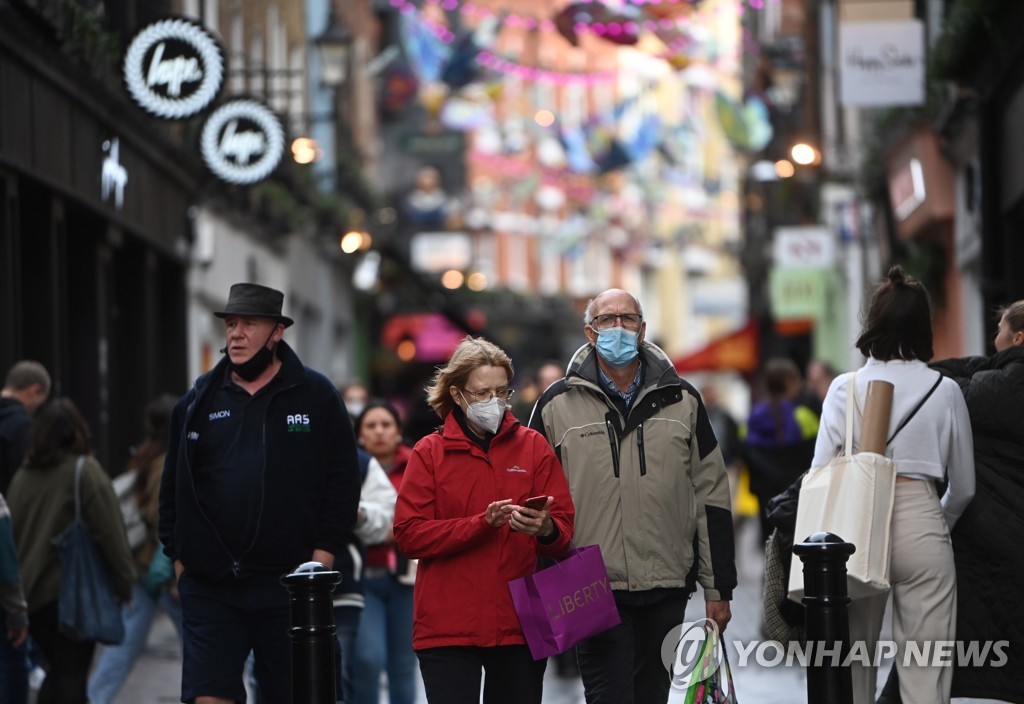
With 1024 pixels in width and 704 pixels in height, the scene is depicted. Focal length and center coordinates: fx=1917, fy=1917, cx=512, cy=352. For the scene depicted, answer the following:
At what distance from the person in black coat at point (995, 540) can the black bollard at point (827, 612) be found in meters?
0.64

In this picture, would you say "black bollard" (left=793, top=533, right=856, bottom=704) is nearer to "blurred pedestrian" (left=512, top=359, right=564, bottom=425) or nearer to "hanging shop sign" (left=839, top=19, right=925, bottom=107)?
"blurred pedestrian" (left=512, top=359, right=564, bottom=425)

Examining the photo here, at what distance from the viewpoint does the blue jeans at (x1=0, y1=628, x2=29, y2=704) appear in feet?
29.3

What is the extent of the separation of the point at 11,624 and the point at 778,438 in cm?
681

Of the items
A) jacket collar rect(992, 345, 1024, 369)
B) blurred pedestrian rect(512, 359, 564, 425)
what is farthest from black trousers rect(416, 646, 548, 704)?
blurred pedestrian rect(512, 359, 564, 425)

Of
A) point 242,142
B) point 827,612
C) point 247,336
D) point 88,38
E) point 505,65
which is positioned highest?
point 505,65

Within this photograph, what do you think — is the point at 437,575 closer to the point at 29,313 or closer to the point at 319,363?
the point at 29,313

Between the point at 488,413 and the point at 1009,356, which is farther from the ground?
the point at 1009,356

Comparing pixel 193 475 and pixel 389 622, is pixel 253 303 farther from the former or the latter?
pixel 389 622

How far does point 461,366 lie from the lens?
680 cm

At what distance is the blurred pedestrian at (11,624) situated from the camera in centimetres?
830

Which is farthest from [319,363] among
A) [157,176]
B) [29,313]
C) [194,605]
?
[194,605]

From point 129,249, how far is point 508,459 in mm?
12510

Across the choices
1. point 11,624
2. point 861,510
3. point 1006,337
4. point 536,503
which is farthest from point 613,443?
point 11,624

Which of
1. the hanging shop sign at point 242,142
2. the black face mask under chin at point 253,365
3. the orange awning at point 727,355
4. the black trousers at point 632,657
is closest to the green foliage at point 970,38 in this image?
the hanging shop sign at point 242,142
